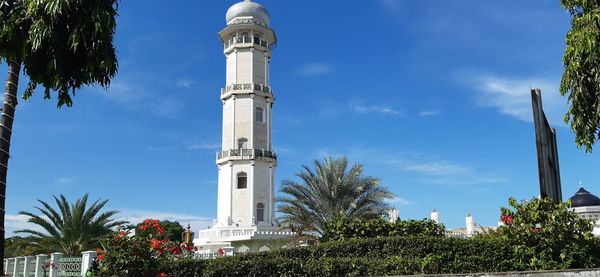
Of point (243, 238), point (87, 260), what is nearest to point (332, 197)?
point (243, 238)

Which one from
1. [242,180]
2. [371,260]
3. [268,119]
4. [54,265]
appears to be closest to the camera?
[371,260]

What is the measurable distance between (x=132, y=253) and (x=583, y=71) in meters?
11.0

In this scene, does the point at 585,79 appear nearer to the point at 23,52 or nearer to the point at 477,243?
the point at 477,243

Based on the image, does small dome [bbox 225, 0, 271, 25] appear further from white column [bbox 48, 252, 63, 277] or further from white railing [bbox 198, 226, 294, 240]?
white column [bbox 48, 252, 63, 277]

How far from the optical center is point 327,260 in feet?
42.0

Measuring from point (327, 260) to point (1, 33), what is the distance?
8788 mm

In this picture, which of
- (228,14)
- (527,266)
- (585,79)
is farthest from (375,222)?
(228,14)

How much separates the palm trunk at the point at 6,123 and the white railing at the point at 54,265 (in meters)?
6.51

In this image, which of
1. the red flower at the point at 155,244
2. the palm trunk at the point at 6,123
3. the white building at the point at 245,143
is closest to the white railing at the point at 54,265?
the palm trunk at the point at 6,123

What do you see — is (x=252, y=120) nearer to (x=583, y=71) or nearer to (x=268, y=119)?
(x=268, y=119)

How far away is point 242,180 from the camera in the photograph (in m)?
39.7

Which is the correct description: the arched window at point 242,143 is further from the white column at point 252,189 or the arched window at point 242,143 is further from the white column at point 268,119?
the white column at point 268,119

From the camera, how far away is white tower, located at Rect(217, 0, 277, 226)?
128 ft

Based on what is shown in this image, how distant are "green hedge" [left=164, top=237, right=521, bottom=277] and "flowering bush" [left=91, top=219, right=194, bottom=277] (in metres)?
0.69
